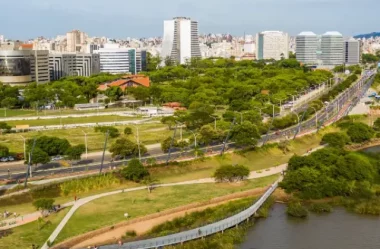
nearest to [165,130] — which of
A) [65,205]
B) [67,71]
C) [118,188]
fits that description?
[118,188]

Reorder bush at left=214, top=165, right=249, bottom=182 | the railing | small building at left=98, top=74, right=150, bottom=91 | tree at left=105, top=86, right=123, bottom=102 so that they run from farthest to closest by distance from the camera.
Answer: small building at left=98, top=74, right=150, bottom=91, tree at left=105, top=86, right=123, bottom=102, bush at left=214, top=165, right=249, bottom=182, the railing

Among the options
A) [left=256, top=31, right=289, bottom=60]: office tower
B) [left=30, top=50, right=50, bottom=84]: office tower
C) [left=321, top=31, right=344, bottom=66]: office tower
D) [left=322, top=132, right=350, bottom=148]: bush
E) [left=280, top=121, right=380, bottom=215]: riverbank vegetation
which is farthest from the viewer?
[left=256, top=31, right=289, bottom=60]: office tower

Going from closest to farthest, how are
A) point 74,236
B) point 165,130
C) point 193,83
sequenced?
point 74,236 → point 165,130 → point 193,83

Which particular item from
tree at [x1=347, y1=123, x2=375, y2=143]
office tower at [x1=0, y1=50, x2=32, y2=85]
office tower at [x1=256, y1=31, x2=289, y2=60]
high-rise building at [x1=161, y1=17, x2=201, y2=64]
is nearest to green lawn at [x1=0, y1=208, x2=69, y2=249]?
tree at [x1=347, y1=123, x2=375, y2=143]

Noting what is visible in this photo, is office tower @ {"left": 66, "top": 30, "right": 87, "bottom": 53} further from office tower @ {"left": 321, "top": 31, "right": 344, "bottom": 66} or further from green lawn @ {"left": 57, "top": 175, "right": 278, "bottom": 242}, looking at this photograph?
green lawn @ {"left": 57, "top": 175, "right": 278, "bottom": 242}

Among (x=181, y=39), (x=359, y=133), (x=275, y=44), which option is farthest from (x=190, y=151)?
(x=275, y=44)

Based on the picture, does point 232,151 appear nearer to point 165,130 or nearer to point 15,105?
point 165,130

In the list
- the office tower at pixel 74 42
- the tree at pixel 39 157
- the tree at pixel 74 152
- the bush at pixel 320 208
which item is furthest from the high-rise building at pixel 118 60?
the bush at pixel 320 208

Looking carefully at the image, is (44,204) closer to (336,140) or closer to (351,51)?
(336,140)
